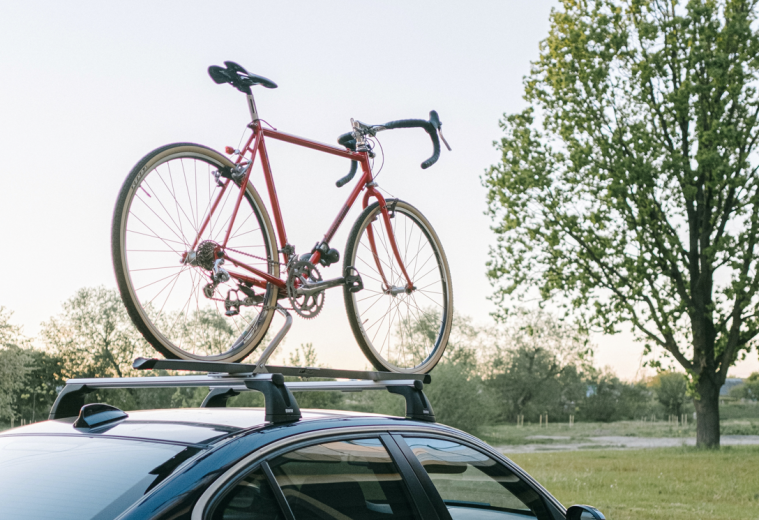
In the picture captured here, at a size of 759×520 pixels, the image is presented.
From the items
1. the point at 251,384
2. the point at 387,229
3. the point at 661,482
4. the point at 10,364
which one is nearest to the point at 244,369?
the point at 251,384

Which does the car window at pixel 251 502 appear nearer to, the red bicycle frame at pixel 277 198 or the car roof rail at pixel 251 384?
the car roof rail at pixel 251 384

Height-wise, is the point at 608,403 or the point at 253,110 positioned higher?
the point at 253,110

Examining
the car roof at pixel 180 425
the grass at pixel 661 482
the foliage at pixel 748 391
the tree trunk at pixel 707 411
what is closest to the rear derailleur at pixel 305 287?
the car roof at pixel 180 425

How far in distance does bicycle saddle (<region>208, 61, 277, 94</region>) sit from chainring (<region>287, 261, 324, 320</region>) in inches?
40.5

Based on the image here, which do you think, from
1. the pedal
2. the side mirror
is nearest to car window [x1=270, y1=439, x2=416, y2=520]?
the side mirror

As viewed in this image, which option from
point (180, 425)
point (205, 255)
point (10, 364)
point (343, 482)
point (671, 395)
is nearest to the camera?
point (180, 425)

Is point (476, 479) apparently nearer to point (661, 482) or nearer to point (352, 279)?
point (352, 279)

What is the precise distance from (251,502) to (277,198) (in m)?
2.41

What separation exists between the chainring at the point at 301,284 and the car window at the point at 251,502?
6.27 ft

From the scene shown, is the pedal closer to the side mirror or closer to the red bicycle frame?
the red bicycle frame

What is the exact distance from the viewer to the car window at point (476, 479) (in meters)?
3.22

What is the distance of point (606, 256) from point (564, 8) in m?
8.03

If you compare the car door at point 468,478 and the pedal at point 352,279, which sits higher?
the pedal at point 352,279

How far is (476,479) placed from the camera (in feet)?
11.9
